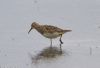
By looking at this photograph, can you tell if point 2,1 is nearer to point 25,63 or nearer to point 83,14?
point 83,14

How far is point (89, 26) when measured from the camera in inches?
483

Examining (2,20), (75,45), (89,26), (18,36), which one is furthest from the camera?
(2,20)

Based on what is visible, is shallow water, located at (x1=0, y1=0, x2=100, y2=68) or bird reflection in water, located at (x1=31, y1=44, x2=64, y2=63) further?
bird reflection in water, located at (x1=31, y1=44, x2=64, y2=63)

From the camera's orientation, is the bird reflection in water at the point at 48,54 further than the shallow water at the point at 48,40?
Yes

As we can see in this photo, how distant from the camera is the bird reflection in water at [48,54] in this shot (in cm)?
969

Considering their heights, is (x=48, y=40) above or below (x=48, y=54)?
above

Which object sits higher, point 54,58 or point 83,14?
point 83,14

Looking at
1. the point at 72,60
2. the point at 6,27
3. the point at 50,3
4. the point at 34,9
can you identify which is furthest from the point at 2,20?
the point at 72,60

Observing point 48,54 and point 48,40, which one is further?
point 48,40

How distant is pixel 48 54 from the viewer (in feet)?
32.8

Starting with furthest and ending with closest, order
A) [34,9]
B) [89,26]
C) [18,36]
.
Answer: [34,9]
[89,26]
[18,36]

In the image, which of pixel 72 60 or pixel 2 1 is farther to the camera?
pixel 2 1

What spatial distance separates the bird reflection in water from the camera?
969 centimetres

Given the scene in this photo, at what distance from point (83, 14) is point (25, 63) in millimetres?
5022
